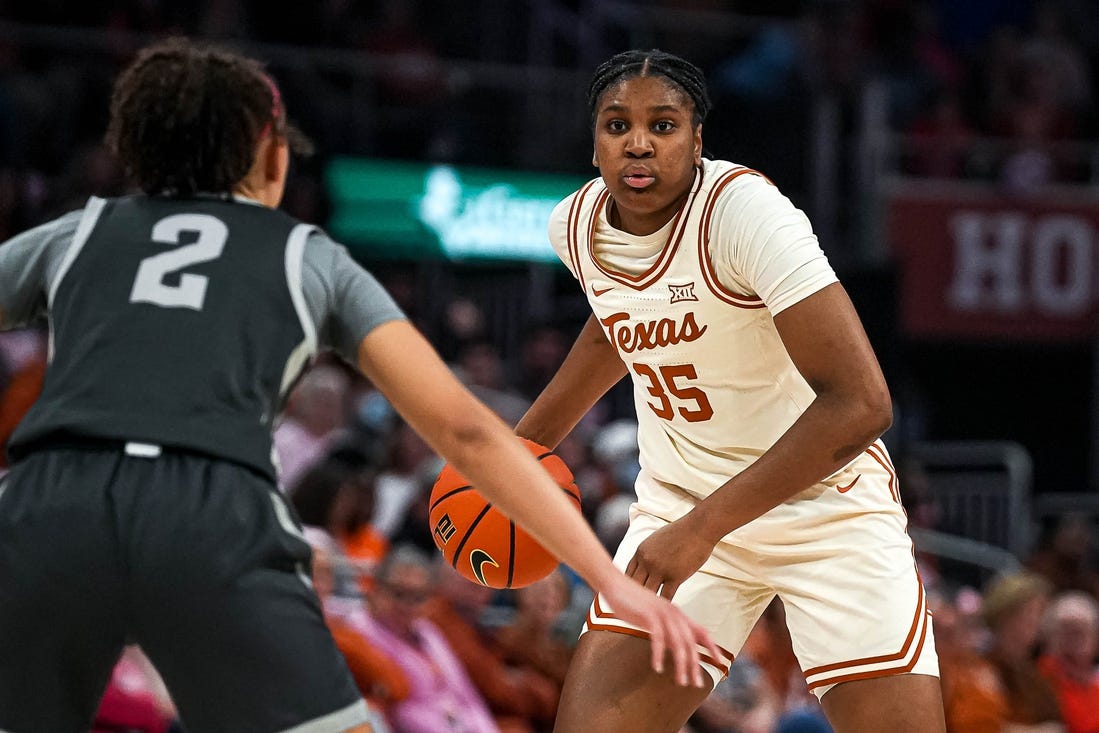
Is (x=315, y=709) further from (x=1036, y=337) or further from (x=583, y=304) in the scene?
(x=1036, y=337)

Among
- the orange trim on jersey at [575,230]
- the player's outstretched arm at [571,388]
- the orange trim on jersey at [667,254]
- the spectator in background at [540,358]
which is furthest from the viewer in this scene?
the spectator in background at [540,358]

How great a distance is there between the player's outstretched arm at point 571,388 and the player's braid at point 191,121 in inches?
59.3

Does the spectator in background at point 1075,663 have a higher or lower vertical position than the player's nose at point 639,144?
lower

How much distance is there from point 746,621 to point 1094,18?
13001 mm

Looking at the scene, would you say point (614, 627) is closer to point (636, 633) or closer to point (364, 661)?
point (636, 633)

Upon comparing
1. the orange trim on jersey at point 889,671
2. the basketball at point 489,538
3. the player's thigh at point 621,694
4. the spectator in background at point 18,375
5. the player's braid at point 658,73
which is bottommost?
the spectator in background at point 18,375

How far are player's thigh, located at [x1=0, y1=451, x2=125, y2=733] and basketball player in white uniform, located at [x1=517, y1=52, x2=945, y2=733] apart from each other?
134cm

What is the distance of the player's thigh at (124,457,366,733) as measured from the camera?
2600mm

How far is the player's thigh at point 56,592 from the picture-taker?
259 cm

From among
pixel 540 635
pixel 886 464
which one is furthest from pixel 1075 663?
pixel 886 464

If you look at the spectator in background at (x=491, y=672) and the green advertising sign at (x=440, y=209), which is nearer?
the spectator in background at (x=491, y=672)

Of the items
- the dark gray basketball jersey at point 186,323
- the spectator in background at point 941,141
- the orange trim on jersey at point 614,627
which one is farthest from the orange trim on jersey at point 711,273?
the spectator in background at point 941,141

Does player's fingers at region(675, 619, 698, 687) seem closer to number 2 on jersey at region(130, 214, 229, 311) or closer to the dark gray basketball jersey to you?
the dark gray basketball jersey

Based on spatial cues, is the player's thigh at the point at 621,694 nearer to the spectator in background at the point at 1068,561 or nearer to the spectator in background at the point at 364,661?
the spectator in background at the point at 364,661
